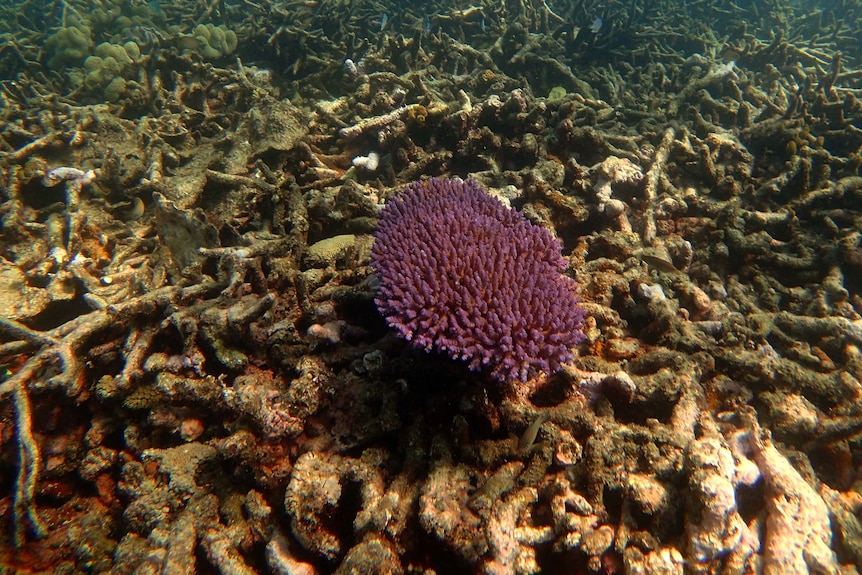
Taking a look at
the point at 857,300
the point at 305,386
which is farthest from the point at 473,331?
the point at 857,300

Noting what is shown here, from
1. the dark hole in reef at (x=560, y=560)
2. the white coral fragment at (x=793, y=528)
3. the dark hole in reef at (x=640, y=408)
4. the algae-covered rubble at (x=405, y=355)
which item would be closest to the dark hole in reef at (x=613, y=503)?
the algae-covered rubble at (x=405, y=355)

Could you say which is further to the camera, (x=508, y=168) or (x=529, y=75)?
(x=529, y=75)

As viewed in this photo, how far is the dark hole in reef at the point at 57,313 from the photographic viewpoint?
385cm

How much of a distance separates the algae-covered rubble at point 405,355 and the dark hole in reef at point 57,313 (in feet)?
0.14

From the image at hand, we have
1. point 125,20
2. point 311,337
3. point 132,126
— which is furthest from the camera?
point 125,20

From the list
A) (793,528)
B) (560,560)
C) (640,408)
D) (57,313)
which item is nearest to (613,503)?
(560,560)

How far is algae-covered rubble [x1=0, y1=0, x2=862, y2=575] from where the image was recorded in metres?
2.29

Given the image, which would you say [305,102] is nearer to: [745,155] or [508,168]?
[508,168]

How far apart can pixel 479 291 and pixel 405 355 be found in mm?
681

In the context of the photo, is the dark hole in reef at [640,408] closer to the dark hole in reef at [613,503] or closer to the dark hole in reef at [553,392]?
the dark hole in reef at [553,392]

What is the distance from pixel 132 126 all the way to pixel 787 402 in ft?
26.2

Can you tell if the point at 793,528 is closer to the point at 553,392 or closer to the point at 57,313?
the point at 553,392

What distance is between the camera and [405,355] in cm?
277

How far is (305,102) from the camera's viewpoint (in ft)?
22.5
